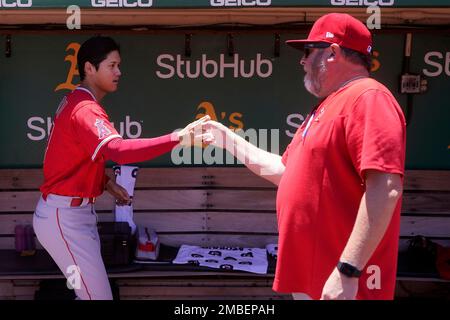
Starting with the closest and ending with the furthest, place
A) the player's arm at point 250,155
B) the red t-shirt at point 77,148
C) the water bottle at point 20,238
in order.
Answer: the player's arm at point 250,155 → the red t-shirt at point 77,148 → the water bottle at point 20,238

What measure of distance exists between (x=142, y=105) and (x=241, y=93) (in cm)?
72

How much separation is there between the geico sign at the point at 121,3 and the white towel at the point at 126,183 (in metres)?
1.45

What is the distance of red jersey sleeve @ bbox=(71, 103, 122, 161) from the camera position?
8.22 ft

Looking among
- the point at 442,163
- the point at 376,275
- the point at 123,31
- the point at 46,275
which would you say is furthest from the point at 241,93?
the point at 376,275

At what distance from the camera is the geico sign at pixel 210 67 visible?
3.82m

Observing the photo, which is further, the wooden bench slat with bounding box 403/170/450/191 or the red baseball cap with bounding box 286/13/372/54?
the wooden bench slat with bounding box 403/170/450/191

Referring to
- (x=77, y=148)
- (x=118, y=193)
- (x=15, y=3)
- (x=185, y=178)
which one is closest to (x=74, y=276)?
(x=118, y=193)

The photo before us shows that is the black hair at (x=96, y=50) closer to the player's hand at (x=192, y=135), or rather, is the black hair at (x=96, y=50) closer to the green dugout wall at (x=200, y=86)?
the player's hand at (x=192, y=135)

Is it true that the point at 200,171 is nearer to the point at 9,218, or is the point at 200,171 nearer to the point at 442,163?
the point at 9,218

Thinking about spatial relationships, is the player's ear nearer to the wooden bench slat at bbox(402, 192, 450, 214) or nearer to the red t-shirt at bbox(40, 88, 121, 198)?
the red t-shirt at bbox(40, 88, 121, 198)

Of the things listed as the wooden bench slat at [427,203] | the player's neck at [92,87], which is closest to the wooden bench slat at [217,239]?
the wooden bench slat at [427,203]

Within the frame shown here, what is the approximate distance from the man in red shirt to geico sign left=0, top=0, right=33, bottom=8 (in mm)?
1436

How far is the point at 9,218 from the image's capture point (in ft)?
12.8

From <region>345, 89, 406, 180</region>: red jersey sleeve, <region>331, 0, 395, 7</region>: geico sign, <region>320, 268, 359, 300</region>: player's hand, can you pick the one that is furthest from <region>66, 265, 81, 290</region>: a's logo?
<region>331, 0, 395, 7</region>: geico sign
